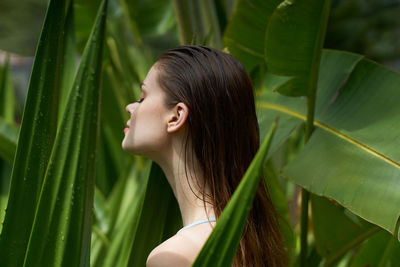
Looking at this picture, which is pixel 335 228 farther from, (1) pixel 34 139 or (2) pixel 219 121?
(1) pixel 34 139

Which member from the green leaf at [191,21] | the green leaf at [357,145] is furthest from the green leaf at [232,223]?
the green leaf at [191,21]

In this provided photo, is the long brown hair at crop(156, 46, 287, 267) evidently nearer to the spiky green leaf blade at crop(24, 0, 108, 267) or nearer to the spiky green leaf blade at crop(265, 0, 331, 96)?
the spiky green leaf blade at crop(24, 0, 108, 267)

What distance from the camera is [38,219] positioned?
1.83ft

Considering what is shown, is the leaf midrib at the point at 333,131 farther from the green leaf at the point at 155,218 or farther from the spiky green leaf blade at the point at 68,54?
the spiky green leaf blade at the point at 68,54

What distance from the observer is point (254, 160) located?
438mm

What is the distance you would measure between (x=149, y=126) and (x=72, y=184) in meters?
0.15

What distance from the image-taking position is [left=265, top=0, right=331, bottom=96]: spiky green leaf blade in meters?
0.89

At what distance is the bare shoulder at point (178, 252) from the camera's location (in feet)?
1.96

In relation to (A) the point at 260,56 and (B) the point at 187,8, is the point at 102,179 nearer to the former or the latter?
(B) the point at 187,8

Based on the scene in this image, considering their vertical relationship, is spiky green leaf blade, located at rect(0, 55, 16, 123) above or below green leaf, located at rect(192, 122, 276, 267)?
above

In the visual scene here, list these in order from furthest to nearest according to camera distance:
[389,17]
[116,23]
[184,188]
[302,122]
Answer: [389,17], [116,23], [302,122], [184,188]

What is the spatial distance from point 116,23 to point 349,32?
217 cm

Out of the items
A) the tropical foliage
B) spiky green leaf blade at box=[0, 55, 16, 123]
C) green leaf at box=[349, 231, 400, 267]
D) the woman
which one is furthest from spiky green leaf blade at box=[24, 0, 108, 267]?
spiky green leaf blade at box=[0, 55, 16, 123]

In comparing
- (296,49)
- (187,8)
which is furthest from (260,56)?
(187,8)
